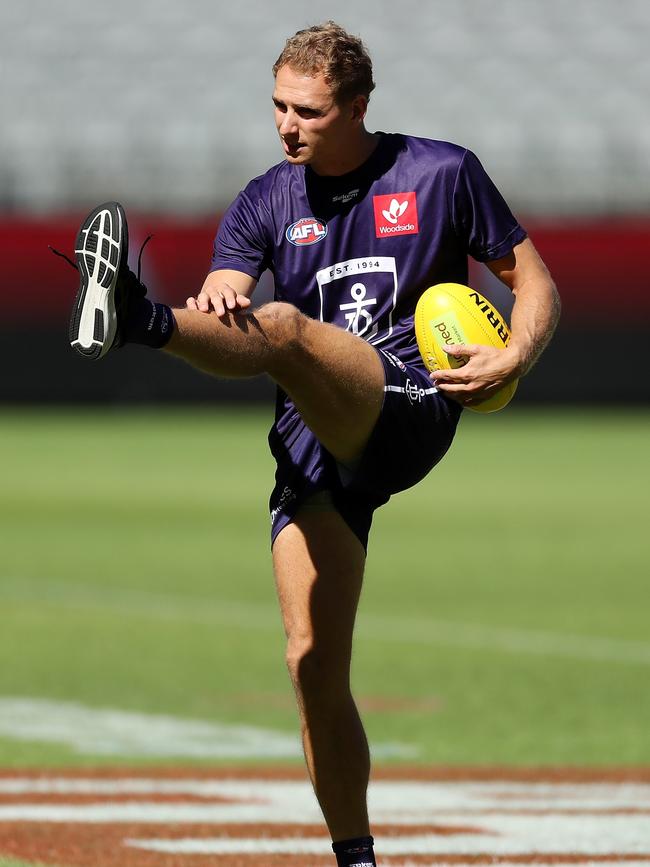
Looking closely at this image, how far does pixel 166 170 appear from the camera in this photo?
121 feet

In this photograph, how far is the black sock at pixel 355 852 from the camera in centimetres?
516

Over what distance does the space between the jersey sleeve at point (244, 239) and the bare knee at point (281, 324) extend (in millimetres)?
716

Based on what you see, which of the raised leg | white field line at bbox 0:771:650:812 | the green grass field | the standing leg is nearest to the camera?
the raised leg

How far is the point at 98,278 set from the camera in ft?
15.2

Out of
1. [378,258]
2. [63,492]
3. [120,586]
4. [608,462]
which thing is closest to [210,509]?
[63,492]

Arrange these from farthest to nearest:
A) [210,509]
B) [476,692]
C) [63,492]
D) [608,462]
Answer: [608,462] → [63,492] → [210,509] → [476,692]

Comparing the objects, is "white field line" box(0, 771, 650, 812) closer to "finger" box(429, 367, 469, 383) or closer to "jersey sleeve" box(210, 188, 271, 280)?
"finger" box(429, 367, 469, 383)

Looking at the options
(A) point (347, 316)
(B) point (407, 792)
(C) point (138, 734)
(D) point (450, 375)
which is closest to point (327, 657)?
(D) point (450, 375)

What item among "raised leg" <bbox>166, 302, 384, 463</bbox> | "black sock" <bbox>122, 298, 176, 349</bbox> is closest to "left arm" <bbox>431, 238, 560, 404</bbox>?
"raised leg" <bbox>166, 302, 384, 463</bbox>

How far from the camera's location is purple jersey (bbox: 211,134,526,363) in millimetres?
5414

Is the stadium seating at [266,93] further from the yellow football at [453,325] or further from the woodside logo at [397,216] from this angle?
the yellow football at [453,325]

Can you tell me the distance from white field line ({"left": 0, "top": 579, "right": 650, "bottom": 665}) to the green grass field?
0.11 feet

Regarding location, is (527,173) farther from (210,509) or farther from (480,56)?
(210,509)

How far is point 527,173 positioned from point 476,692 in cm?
2826
